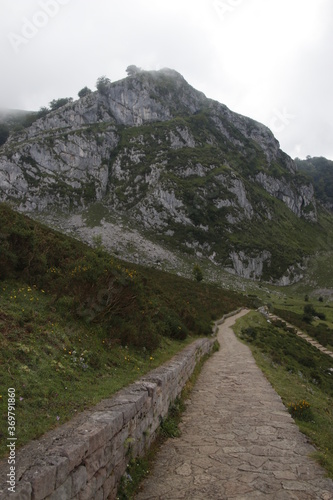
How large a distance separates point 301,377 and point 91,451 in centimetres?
1779

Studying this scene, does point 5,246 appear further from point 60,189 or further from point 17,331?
point 60,189

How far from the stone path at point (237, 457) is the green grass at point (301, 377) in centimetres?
40

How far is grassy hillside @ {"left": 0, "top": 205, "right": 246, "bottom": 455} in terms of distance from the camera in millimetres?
5668

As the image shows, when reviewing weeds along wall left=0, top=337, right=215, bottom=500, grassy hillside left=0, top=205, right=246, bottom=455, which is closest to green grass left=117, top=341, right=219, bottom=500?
weeds along wall left=0, top=337, right=215, bottom=500

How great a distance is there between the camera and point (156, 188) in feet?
402

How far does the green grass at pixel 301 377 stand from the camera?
7.78 metres

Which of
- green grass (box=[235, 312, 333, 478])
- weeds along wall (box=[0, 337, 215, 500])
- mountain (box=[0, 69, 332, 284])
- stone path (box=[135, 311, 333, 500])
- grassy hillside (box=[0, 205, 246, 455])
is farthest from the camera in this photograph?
mountain (box=[0, 69, 332, 284])

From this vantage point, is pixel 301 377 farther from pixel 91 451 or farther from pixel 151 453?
pixel 91 451

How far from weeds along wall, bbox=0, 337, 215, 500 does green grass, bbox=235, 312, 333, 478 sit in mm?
3635

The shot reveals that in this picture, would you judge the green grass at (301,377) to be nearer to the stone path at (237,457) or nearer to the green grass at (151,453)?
the stone path at (237,457)

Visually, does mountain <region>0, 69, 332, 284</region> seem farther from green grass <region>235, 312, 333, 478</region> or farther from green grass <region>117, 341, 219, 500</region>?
green grass <region>117, 341, 219, 500</region>

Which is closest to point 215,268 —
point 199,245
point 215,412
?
point 199,245

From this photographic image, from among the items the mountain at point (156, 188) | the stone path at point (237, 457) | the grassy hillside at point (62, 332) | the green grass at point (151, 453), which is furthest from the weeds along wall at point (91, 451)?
the mountain at point (156, 188)

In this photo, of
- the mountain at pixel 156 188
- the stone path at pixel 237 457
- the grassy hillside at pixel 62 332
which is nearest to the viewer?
the stone path at pixel 237 457
